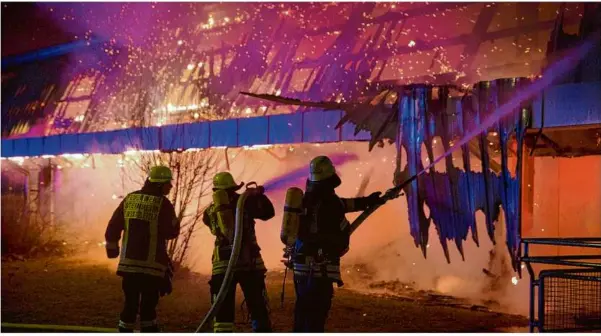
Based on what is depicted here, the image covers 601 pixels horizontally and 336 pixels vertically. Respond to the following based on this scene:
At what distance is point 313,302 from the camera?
5367 mm

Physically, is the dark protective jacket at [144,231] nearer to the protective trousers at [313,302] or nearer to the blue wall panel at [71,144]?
the protective trousers at [313,302]

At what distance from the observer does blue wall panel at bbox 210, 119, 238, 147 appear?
10.0m

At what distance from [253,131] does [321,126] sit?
1.54m

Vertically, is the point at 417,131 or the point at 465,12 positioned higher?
the point at 465,12

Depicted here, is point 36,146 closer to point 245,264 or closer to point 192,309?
point 192,309

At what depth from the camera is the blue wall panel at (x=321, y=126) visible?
8414 mm

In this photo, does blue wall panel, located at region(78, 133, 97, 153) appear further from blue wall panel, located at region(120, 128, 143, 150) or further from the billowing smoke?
blue wall panel, located at region(120, 128, 143, 150)

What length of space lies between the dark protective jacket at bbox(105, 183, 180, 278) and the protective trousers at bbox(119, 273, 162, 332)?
7 centimetres

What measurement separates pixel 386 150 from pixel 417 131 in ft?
15.2

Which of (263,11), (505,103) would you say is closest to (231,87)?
(263,11)

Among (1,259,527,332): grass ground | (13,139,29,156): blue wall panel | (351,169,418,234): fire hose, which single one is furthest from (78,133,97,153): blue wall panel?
(351,169,418,234): fire hose

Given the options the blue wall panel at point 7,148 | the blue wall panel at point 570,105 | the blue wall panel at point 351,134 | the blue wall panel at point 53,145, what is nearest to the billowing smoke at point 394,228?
the blue wall panel at point 53,145

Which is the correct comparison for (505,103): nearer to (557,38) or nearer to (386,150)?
(557,38)

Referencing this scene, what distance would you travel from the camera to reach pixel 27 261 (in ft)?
48.1
